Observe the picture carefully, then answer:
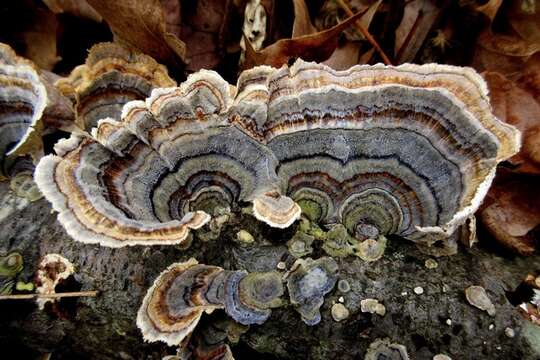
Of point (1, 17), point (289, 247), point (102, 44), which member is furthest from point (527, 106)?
point (1, 17)

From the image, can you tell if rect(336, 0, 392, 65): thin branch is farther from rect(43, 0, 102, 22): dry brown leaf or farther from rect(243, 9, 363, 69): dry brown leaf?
rect(43, 0, 102, 22): dry brown leaf

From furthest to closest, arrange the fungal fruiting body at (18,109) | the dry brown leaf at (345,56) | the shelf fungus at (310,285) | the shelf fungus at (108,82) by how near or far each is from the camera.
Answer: the dry brown leaf at (345,56) < the shelf fungus at (108,82) < the fungal fruiting body at (18,109) < the shelf fungus at (310,285)

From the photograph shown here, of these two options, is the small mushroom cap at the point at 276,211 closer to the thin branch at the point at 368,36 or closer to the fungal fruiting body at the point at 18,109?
the fungal fruiting body at the point at 18,109

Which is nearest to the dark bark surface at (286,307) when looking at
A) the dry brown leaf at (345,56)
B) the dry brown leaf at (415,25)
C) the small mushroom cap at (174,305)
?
the small mushroom cap at (174,305)

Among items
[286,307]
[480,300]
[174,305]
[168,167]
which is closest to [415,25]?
[480,300]

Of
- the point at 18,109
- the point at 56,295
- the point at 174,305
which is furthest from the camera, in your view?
the point at 18,109

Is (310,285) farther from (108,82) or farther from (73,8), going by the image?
(73,8)

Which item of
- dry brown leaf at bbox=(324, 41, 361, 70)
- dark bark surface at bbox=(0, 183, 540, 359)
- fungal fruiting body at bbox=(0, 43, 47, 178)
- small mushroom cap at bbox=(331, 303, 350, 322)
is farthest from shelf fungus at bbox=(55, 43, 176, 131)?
small mushroom cap at bbox=(331, 303, 350, 322)
